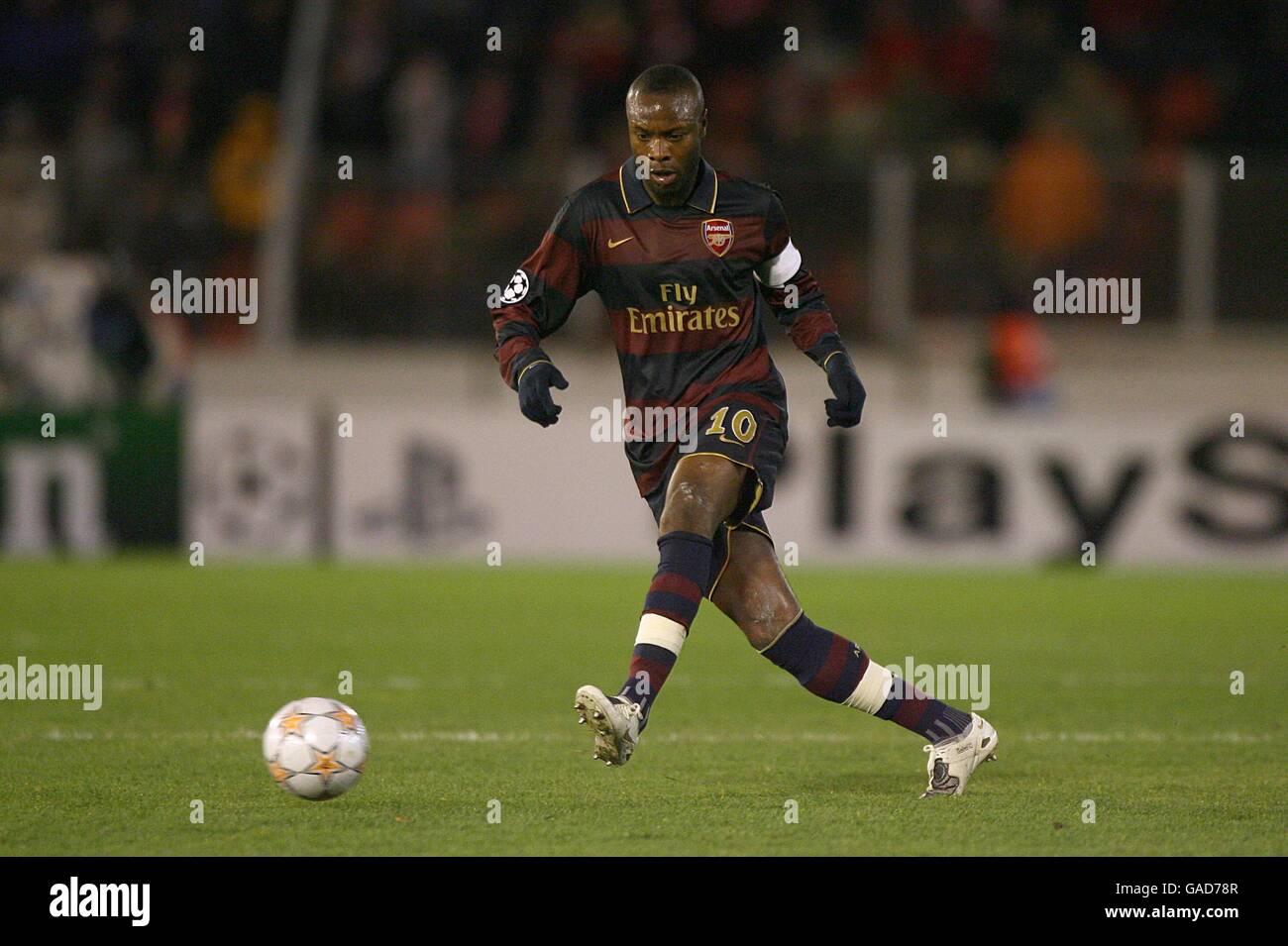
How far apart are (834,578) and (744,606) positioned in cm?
820

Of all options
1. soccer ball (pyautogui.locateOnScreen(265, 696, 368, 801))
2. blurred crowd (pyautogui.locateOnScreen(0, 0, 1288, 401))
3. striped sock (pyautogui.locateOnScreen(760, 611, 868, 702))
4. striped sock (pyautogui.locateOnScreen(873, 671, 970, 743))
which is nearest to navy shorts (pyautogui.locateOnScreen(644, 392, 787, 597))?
striped sock (pyautogui.locateOnScreen(760, 611, 868, 702))

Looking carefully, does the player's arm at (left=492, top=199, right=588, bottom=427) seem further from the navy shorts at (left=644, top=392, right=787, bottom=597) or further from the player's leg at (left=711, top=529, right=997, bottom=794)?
the player's leg at (left=711, top=529, right=997, bottom=794)

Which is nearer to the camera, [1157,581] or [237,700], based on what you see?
[237,700]

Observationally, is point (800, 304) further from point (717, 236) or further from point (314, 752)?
point (314, 752)

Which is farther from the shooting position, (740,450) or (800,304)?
(800,304)

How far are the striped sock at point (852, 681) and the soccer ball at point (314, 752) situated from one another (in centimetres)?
121

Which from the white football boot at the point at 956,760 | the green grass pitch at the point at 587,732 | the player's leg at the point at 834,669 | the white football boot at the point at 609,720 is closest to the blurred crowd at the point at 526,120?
the green grass pitch at the point at 587,732

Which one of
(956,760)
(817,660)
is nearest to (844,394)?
(817,660)

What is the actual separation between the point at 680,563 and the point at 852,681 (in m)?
0.63

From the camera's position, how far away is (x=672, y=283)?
593cm

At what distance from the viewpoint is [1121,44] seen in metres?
17.8

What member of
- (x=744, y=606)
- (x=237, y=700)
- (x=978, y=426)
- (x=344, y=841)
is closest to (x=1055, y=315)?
(x=978, y=426)

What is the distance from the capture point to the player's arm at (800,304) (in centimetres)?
589

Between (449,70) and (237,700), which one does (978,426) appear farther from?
(237,700)
